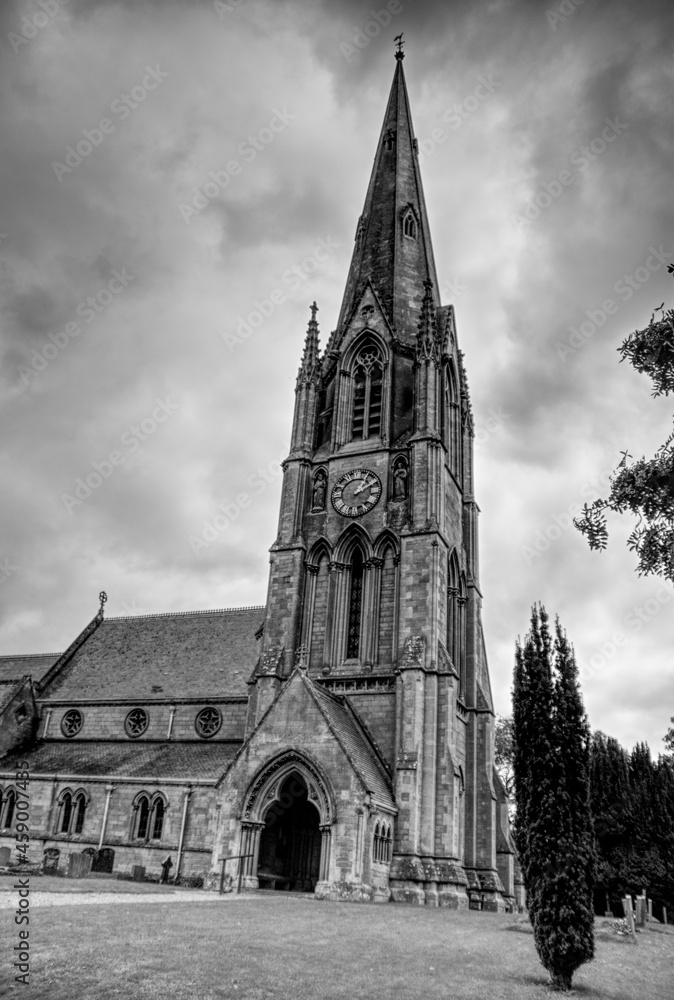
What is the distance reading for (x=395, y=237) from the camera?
45969mm

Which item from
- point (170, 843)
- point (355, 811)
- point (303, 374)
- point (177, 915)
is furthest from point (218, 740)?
point (177, 915)

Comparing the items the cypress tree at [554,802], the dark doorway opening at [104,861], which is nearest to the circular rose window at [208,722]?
the dark doorway opening at [104,861]

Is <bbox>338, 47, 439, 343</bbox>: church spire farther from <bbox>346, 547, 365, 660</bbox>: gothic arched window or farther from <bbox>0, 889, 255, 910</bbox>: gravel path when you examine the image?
<bbox>0, 889, 255, 910</bbox>: gravel path

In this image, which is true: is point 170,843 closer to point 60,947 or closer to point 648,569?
point 60,947

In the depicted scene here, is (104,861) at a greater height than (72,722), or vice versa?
(72,722)

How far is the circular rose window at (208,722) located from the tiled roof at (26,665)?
38.2 ft

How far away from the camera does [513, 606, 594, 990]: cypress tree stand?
1361 cm

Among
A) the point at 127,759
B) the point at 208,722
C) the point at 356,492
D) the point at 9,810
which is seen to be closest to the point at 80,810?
the point at 127,759

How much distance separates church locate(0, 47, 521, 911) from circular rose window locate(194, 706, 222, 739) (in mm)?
90

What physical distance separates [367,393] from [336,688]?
1492 cm

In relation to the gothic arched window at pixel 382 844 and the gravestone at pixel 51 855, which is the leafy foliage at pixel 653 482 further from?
the gravestone at pixel 51 855

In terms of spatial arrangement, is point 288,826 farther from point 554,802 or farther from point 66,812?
point 554,802

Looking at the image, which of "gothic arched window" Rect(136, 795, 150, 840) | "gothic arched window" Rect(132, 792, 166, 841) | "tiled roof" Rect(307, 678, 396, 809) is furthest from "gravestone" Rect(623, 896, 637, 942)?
"gothic arched window" Rect(136, 795, 150, 840)

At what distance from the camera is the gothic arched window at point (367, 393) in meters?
40.7
